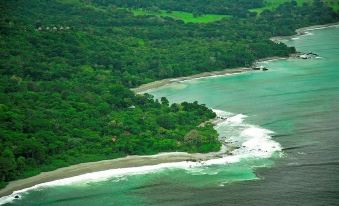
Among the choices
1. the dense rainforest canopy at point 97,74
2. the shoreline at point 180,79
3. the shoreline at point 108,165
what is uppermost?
the dense rainforest canopy at point 97,74

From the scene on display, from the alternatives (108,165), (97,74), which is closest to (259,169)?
(108,165)

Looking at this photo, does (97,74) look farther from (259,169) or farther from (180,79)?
(259,169)

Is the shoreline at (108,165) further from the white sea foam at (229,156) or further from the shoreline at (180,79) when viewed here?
the shoreline at (180,79)

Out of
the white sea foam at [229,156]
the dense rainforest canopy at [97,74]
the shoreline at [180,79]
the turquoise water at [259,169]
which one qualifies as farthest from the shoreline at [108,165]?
the shoreline at [180,79]

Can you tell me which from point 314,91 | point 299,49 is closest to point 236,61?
point 299,49

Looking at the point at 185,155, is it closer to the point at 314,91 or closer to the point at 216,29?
the point at 314,91

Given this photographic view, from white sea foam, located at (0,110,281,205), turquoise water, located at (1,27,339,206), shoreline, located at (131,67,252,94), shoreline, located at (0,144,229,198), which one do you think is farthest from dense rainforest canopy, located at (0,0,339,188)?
turquoise water, located at (1,27,339,206)
